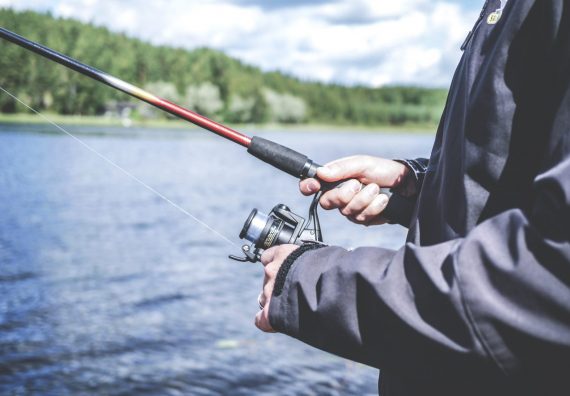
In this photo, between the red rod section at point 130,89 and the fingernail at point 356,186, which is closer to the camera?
the fingernail at point 356,186

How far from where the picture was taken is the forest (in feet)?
208

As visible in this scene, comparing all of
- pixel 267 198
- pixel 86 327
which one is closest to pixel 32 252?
pixel 86 327

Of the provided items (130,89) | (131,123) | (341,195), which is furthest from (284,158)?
(131,123)

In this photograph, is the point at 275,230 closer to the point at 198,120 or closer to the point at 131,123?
the point at 198,120

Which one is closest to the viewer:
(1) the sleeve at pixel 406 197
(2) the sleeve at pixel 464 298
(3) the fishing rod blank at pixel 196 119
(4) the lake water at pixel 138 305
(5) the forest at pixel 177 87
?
(2) the sleeve at pixel 464 298

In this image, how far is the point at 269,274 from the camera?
1.72 meters

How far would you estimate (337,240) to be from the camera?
41.2 ft

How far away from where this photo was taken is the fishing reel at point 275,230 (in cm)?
229

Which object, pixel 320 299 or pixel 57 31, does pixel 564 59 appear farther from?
pixel 57 31

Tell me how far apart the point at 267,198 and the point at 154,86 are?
8482 cm

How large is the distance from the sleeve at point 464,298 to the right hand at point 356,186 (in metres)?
0.71

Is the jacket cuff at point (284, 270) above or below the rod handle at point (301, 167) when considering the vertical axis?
below

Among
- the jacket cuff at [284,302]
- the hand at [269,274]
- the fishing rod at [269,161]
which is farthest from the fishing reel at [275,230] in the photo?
the jacket cuff at [284,302]

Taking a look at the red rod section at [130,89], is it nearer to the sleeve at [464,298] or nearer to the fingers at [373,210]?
the fingers at [373,210]
